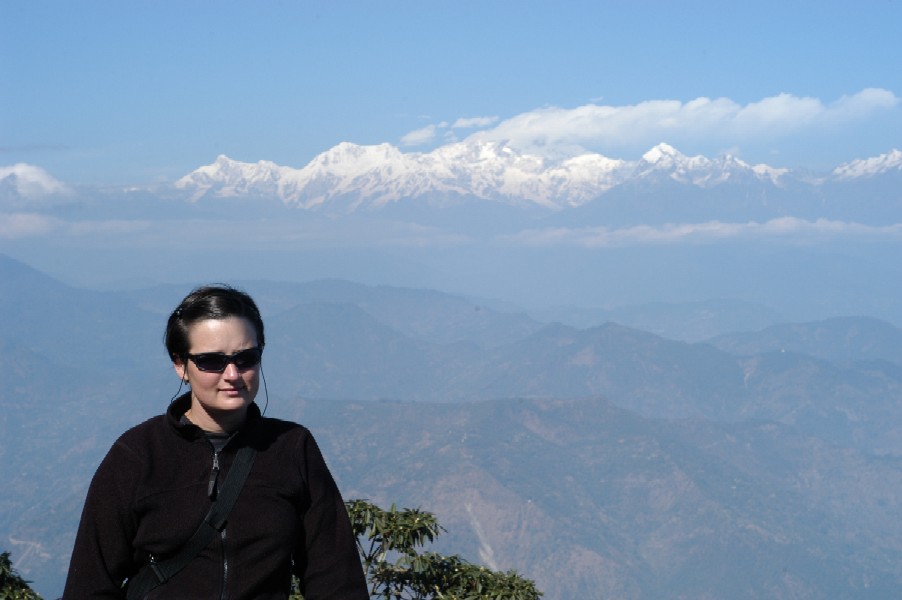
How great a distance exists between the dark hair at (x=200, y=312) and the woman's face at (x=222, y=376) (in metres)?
0.03

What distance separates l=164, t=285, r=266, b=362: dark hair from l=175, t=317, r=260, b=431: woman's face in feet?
0.08

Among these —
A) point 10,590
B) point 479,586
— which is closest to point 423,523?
point 479,586

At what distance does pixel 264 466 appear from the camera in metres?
4.28

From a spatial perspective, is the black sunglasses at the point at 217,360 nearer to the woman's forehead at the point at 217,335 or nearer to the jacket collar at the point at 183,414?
the woman's forehead at the point at 217,335

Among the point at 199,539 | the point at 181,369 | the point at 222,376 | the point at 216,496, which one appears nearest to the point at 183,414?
the point at 181,369

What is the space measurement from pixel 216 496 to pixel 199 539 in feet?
0.62

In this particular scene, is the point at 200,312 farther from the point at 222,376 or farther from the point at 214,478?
the point at 214,478

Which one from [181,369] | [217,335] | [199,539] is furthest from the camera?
[181,369]

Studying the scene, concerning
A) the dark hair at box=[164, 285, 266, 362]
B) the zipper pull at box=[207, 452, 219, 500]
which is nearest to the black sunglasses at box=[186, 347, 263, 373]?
the dark hair at box=[164, 285, 266, 362]

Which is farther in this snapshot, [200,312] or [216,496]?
[200,312]

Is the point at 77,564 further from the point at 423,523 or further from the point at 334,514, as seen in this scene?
the point at 423,523

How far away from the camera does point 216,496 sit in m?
4.22

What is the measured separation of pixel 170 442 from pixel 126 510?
0.35 metres

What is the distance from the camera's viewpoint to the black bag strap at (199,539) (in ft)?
13.8
